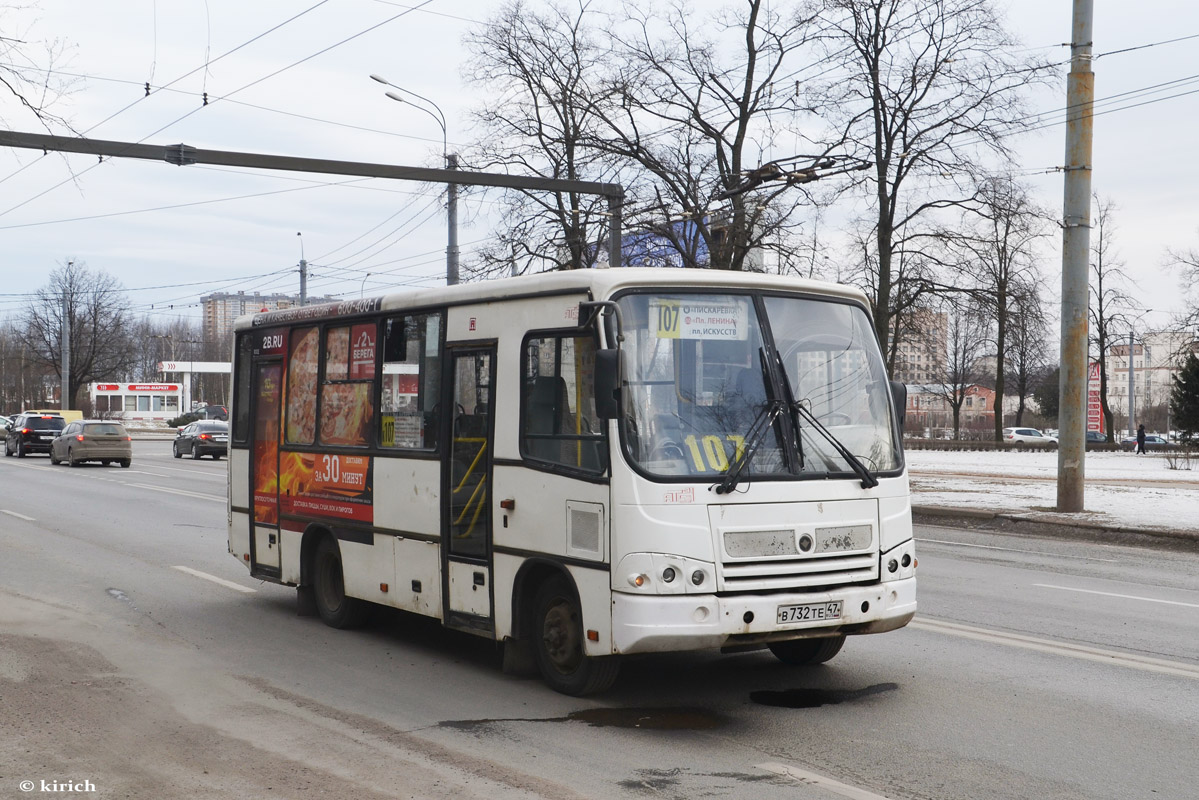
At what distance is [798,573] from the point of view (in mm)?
6898

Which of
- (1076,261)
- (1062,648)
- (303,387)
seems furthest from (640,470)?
(1076,261)

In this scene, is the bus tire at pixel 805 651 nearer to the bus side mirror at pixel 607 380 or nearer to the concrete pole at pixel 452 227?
the bus side mirror at pixel 607 380

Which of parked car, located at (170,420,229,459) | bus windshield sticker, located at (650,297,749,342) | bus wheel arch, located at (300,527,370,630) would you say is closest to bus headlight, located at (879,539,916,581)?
bus windshield sticker, located at (650,297,749,342)

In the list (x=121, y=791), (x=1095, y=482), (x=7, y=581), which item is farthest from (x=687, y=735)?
(x=1095, y=482)

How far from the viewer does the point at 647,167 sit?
28609 millimetres

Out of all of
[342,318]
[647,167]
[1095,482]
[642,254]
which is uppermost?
[647,167]

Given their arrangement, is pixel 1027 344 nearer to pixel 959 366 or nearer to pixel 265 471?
pixel 959 366

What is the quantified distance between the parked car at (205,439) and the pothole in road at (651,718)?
38.9 metres

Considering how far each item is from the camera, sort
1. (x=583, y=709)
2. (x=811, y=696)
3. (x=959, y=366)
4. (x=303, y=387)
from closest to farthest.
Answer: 1. (x=583, y=709)
2. (x=811, y=696)
3. (x=303, y=387)
4. (x=959, y=366)

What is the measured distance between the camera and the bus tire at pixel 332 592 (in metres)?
9.67

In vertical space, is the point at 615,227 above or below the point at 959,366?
above

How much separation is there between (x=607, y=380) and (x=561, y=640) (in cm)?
174

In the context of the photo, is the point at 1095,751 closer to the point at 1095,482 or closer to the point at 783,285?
the point at 783,285

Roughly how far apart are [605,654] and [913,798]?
205 centimetres
